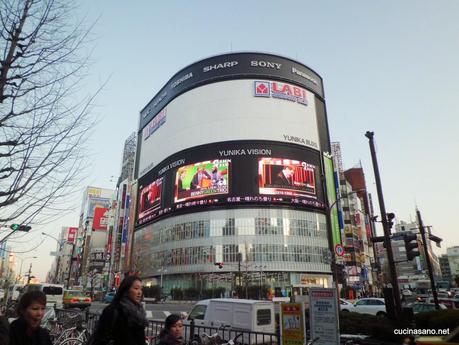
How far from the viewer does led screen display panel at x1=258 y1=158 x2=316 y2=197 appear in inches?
2552

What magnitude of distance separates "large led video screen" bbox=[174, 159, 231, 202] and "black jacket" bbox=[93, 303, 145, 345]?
201ft

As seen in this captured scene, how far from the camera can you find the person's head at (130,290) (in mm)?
4070

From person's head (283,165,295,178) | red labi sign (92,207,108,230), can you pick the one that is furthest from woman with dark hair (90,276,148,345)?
red labi sign (92,207,108,230)

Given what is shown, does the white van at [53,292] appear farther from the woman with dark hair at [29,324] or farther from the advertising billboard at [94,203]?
the advertising billboard at [94,203]

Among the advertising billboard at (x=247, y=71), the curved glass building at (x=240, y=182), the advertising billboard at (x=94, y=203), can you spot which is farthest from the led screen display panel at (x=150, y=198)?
the advertising billboard at (x=94, y=203)

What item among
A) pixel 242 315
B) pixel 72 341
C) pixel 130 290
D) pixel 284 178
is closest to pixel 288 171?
pixel 284 178

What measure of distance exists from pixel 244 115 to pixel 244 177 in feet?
47.7

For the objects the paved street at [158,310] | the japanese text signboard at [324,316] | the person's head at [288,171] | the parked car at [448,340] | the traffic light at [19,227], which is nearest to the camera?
the parked car at [448,340]

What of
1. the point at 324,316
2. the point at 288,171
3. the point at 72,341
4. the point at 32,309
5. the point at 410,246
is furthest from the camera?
the point at 288,171

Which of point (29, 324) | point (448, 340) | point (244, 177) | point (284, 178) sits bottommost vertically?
point (448, 340)

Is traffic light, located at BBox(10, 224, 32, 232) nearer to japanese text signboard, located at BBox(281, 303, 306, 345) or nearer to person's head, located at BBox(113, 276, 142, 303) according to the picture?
person's head, located at BBox(113, 276, 142, 303)

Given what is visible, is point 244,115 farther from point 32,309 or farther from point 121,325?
point 32,309

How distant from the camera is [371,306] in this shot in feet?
79.6

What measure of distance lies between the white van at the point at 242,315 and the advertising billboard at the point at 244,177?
50898 mm
